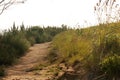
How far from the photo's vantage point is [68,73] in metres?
8.02

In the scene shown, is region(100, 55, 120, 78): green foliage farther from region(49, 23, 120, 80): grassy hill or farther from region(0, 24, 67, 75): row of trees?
region(0, 24, 67, 75): row of trees

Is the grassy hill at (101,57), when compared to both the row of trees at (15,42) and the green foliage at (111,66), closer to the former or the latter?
the green foliage at (111,66)

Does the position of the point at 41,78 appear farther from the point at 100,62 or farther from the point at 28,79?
the point at 100,62

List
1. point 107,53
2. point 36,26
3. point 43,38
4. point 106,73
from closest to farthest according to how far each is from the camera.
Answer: point 106,73, point 107,53, point 43,38, point 36,26

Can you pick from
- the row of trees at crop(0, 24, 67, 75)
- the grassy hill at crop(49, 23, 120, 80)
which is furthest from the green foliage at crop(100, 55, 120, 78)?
the row of trees at crop(0, 24, 67, 75)

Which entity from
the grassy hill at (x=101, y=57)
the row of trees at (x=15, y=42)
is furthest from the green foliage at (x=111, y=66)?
the row of trees at (x=15, y=42)

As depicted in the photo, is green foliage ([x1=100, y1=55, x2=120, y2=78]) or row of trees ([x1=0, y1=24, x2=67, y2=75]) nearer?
green foliage ([x1=100, y1=55, x2=120, y2=78])

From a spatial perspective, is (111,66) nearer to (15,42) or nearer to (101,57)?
(101,57)

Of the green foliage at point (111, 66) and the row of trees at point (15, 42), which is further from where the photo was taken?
the row of trees at point (15, 42)

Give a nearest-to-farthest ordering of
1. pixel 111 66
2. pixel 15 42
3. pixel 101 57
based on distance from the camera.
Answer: pixel 111 66 → pixel 101 57 → pixel 15 42

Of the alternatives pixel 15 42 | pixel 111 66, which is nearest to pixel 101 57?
pixel 111 66

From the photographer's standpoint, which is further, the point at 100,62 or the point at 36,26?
the point at 36,26

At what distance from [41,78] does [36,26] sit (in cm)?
1584


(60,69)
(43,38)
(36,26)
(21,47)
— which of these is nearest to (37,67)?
(60,69)
